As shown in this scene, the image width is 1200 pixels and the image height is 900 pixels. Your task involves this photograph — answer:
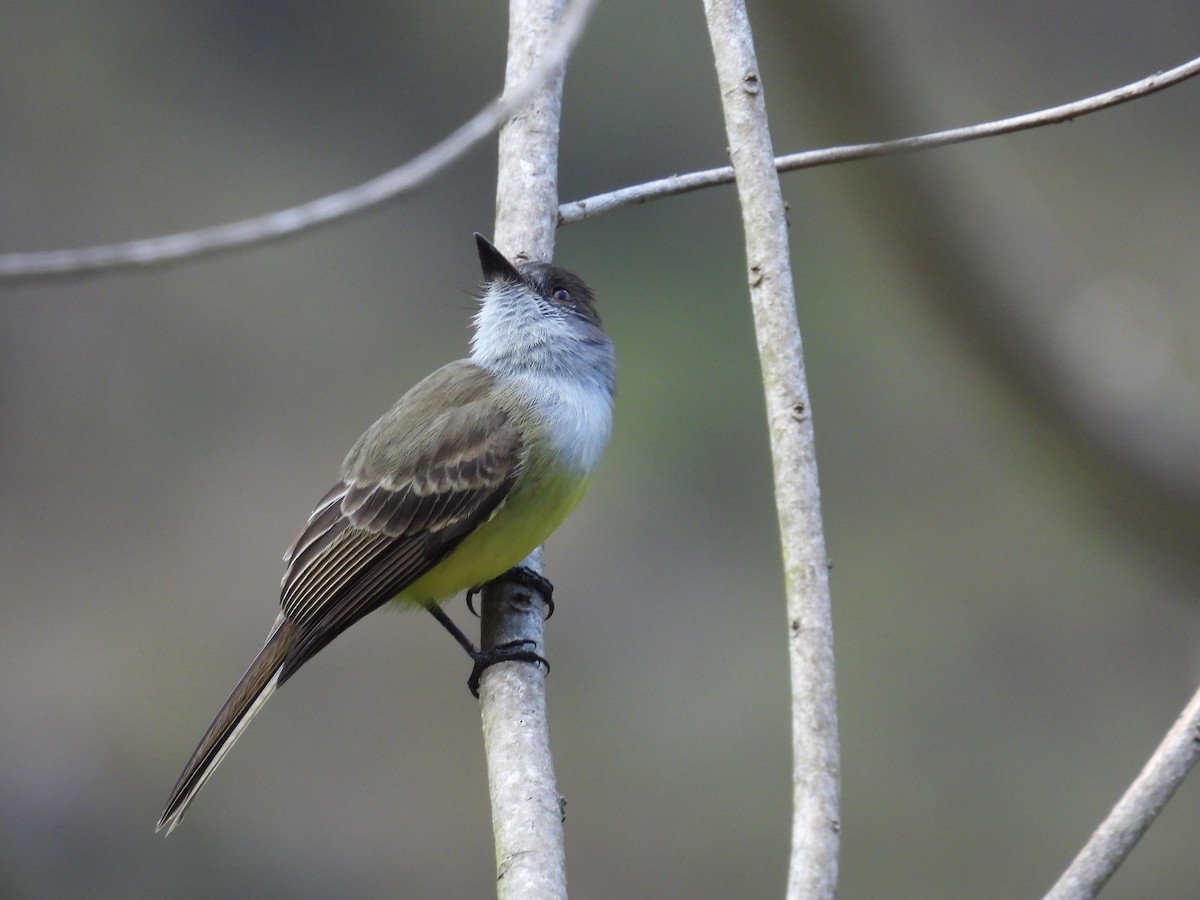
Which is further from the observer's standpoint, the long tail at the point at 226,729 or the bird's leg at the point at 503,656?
the long tail at the point at 226,729

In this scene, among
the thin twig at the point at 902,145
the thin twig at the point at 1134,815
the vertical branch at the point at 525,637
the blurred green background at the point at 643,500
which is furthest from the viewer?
the blurred green background at the point at 643,500

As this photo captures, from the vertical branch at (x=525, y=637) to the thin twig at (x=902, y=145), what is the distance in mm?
107

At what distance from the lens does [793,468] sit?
5.35 ft

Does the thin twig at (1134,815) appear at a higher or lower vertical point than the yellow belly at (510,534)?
lower

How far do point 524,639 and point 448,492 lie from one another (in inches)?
14.6

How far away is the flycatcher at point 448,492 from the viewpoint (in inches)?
104

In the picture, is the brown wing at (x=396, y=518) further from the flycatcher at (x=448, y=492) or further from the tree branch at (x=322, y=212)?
the tree branch at (x=322, y=212)

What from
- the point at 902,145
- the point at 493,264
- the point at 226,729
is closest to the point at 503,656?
the point at 226,729

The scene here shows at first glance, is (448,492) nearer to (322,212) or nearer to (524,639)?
(524,639)

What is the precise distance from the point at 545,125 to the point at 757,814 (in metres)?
3.43

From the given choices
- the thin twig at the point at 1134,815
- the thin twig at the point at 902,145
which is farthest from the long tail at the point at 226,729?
the thin twig at the point at 1134,815

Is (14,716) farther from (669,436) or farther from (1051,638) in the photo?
(1051,638)

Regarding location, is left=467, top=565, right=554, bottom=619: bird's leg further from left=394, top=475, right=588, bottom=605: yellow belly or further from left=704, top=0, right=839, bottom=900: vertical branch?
left=704, top=0, right=839, bottom=900: vertical branch

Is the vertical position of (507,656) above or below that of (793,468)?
below
